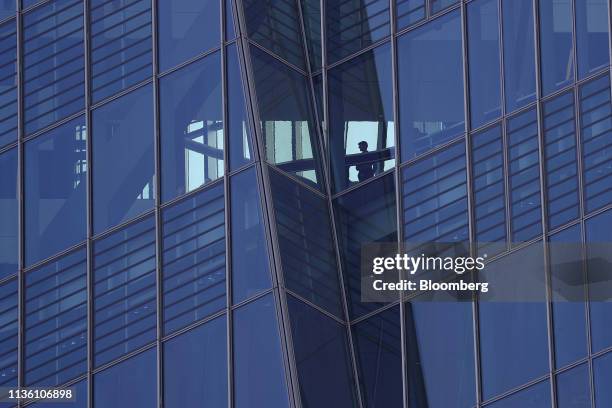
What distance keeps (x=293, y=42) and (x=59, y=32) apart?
424 cm

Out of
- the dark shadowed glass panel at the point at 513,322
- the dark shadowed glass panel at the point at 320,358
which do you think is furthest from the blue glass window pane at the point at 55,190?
the dark shadowed glass panel at the point at 513,322

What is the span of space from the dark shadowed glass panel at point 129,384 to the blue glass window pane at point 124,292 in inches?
8.9

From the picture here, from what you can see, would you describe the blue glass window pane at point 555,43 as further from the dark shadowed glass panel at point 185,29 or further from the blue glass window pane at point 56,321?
the blue glass window pane at point 56,321

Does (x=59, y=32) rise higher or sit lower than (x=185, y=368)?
higher

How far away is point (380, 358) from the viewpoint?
91.6 feet

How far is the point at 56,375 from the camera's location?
2791 centimetres

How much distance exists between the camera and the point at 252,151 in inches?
1087

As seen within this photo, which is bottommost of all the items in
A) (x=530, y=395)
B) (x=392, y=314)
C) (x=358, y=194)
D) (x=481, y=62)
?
(x=530, y=395)

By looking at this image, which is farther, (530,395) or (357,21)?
(357,21)

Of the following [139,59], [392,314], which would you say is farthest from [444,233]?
[139,59]

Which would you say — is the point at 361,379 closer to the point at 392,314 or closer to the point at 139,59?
the point at 392,314

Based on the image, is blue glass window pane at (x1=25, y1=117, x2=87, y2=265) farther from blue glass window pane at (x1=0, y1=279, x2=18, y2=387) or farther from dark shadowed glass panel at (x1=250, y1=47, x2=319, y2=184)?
dark shadowed glass panel at (x1=250, y1=47, x2=319, y2=184)

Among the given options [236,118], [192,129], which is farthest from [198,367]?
[236,118]

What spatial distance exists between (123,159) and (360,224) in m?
4.32
